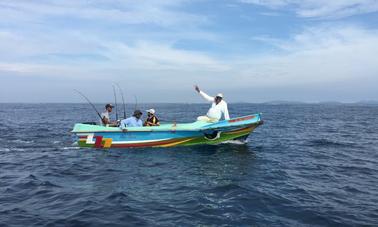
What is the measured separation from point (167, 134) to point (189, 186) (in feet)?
→ 21.2

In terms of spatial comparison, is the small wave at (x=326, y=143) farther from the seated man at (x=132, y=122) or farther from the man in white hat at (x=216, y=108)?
the seated man at (x=132, y=122)

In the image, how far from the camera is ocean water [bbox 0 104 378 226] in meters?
7.77

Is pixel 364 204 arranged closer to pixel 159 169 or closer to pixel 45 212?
pixel 159 169

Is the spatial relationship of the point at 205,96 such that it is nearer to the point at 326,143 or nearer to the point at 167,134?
the point at 167,134

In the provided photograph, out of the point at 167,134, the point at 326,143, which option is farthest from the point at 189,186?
the point at 326,143

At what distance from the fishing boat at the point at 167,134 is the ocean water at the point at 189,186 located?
51cm

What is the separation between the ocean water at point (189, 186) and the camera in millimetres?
7770

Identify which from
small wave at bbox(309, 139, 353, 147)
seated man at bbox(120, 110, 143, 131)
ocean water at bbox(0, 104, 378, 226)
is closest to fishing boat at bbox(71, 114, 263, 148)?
seated man at bbox(120, 110, 143, 131)

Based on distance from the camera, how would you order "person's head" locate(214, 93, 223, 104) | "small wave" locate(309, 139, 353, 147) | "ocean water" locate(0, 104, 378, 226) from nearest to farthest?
1. "ocean water" locate(0, 104, 378, 226)
2. "person's head" locate(214, 93, 223, 104)
3. "small wave" locate(309, 139, 353, 147)

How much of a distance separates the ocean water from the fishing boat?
511 millimetres

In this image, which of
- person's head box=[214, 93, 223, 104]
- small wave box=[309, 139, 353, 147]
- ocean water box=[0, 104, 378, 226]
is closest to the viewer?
ocean water box=[0, 104, 378, 226]

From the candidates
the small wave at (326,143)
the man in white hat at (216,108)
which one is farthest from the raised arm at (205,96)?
the small wave at (326,143)

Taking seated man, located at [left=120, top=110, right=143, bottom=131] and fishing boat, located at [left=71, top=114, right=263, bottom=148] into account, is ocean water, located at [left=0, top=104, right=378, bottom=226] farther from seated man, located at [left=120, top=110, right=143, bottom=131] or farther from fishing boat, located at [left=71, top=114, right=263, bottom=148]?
seated man, located at [left=120, top=110, right=143, bottom=131]

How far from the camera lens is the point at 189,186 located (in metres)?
10.4
